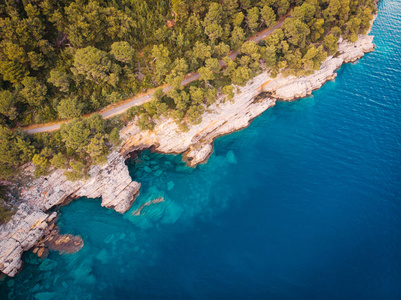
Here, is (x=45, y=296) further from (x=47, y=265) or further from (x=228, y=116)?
(x=228, y=116)

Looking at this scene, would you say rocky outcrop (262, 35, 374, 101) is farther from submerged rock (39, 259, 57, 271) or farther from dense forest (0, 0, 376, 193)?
submerged rock (39, 259, 57, 271)

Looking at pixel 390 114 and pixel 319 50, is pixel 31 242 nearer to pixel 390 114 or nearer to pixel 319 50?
pixel 319 50

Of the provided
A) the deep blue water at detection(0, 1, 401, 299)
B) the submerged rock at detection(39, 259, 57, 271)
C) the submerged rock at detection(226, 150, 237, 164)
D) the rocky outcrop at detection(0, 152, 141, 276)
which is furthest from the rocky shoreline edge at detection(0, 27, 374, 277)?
the submerged rock at detection(226, 150, 237, 164)

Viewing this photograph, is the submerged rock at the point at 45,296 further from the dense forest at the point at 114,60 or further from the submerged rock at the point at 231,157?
the submerged rock at the point at 231,157

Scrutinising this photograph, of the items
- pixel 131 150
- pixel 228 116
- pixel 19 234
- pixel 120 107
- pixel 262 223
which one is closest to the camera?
pixel 19 234

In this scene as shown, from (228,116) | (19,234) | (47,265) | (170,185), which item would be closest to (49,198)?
(19,234)

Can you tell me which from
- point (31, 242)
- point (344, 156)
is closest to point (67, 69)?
point (31, 242)

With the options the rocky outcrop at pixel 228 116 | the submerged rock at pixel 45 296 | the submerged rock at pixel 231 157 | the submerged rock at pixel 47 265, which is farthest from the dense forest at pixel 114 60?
the submerged rock at pixel 45 296

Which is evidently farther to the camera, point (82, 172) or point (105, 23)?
point (105, 23)
